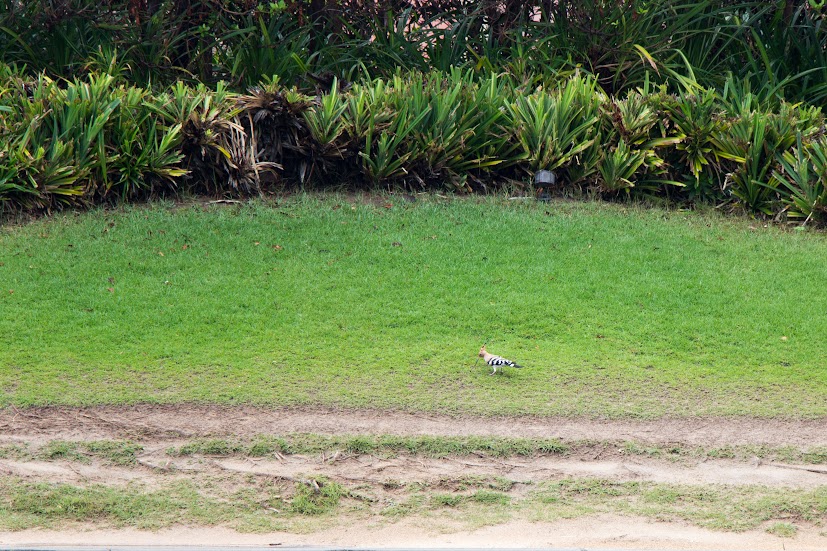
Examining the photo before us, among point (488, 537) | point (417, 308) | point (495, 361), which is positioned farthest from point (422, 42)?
point (488, 537)

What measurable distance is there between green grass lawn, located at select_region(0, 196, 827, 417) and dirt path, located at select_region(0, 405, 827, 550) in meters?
0.22

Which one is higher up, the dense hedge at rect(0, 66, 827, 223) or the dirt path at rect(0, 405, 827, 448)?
the dense hedge at rect(0, 66, 827, 223)

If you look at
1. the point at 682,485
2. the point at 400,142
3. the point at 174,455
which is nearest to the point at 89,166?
the point at 400,142

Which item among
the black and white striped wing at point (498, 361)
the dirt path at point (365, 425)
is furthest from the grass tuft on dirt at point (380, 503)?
the black and white striped wing at point (498, 361)

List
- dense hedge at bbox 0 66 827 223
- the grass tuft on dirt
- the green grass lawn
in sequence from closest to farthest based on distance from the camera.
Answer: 1. the grass tuft on dirt
2. the green grass lawn
3. dense hedge at bbox 0 66 827 223

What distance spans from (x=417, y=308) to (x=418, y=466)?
→ 278 cm

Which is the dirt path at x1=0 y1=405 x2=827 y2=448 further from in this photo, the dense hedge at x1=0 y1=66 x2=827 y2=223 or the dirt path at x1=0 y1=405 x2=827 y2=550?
the dense hedge at x1=0 y1=66 x2=827 y2=223

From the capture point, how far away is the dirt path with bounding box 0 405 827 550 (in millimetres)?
5961

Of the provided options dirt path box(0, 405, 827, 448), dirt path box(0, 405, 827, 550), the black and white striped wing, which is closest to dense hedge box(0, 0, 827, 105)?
the black and white striped wing

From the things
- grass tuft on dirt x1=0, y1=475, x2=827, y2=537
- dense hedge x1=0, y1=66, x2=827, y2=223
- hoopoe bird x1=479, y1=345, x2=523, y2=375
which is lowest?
grass tuft on dirt x1=0, y1=475, x2=827, y2=537

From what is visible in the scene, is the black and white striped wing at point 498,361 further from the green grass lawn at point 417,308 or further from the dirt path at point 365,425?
the dirt path at point 365,425

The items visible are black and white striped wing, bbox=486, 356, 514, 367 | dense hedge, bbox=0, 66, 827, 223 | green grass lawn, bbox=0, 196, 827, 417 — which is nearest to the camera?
black and white striped wing, bbox=486, 356, 514, 367

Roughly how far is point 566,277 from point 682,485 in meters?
3.73

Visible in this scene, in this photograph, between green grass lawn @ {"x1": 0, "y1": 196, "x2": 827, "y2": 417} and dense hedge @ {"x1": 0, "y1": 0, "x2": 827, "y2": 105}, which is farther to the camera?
dense hedge @ {"x1": 0, "y1": 0, "x2": 827, "y2": 105}
